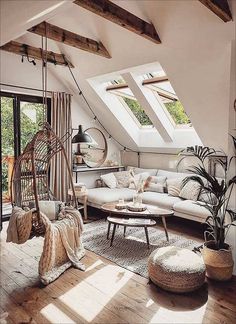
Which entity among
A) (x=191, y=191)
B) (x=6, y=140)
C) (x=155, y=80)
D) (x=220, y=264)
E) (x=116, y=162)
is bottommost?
(x=220, y=264)

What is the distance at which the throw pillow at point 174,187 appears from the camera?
191 inches

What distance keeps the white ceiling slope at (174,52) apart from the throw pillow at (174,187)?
872 mm

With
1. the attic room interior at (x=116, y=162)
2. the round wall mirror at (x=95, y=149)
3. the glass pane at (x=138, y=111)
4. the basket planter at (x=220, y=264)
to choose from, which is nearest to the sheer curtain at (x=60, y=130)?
the attic room interior at (x=116, y=162)

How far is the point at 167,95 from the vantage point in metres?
4.93

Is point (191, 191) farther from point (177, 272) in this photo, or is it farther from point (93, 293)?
point (93, 293)

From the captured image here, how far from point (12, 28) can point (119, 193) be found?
361cm

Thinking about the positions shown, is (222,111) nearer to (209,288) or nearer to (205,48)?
(205,48)

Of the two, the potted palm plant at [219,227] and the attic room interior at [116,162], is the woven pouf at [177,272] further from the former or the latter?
the potted palm plant at [219,227]

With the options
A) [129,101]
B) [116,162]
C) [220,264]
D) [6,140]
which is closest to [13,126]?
[6,140]

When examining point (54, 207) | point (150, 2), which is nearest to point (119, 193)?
point (54, 207)

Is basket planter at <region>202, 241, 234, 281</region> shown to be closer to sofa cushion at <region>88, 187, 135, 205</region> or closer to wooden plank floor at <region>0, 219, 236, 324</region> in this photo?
wooden plank floor at <region>0, 219, 236, 324</region>

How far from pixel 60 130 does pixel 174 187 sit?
7.78 ft

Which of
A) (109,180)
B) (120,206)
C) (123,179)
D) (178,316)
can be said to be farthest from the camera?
(123,179)

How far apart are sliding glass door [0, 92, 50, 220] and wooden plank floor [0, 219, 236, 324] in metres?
2.07
